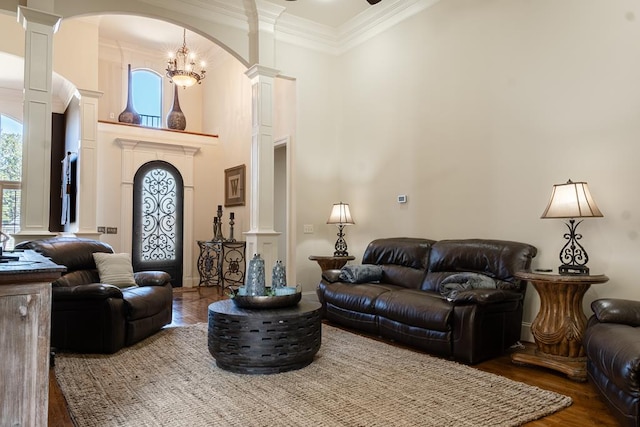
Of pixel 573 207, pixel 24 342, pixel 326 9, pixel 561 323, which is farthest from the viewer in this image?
pixel 326 9

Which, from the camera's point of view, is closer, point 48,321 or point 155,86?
point 48,321

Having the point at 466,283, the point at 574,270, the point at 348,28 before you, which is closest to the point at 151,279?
the point at 466,283

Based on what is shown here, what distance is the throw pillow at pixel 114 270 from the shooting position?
13.8ft

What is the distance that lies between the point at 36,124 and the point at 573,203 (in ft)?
15.2

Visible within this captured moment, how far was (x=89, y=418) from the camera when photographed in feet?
7.65

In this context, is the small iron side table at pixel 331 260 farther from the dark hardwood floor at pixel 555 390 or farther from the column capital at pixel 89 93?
the column capital at pixel 89 93

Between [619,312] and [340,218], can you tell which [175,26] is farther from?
[619,312]

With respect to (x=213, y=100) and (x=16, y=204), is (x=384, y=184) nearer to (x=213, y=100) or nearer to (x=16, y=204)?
(x=213, y=100)

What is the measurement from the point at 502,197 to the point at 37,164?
14.6ft

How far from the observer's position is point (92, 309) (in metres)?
3.51

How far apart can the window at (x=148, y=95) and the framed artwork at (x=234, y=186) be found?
82.3 inches

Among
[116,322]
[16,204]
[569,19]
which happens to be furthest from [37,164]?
[16,204]

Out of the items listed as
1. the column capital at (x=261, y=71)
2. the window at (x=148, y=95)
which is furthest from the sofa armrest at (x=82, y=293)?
the window at (x=148, y=95)

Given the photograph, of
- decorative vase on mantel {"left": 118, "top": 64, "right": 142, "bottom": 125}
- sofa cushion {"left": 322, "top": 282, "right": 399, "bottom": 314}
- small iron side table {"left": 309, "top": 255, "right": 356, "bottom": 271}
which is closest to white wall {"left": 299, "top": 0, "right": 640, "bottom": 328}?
small iron side table {"left": 309, "top": 255, "right": 356, "bottom": 271}
